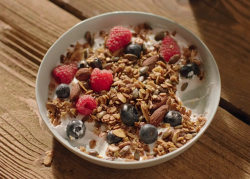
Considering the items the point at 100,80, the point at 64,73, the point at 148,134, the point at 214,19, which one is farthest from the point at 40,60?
the point at 214,19

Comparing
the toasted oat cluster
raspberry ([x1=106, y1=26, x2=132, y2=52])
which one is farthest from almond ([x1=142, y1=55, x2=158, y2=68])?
raspberry ([x1=106, y1=26, x2=132, y2=52])

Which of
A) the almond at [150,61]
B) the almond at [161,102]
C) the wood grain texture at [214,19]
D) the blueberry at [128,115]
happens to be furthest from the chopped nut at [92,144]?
the wood grain texture at [214,19]

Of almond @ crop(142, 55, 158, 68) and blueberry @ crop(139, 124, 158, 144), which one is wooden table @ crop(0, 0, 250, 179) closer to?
blueberry @ crop(139, 124, 158, 144)

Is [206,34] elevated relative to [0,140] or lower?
elevated

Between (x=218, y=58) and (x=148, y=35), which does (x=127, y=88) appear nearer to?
(x=148, y=35)

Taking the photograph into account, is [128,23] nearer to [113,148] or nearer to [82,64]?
[82,64]

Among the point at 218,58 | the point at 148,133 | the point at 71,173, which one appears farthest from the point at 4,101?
the point at 218,58
